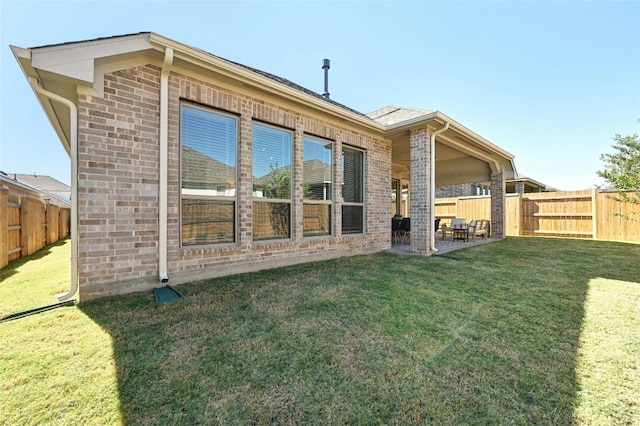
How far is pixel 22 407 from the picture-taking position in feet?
5.76

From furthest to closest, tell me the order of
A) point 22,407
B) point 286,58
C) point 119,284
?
point 286,58
point 119,284
point 22,407

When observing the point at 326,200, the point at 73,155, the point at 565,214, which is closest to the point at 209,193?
the point at 73,155

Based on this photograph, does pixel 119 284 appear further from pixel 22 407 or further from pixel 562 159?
pixel 562 159

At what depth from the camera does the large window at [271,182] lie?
5.27 metres

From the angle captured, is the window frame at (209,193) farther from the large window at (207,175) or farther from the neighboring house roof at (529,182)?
the neighboring house roof at (529,182)

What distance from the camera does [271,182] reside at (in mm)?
5492

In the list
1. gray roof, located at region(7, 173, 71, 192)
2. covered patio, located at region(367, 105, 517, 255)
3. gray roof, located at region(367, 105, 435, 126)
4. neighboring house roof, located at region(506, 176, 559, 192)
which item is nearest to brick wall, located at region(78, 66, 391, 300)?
gray roof, located at region(367, 105, 435, 126)

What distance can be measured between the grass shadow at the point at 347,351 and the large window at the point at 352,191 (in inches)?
107

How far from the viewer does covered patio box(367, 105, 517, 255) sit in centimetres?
712

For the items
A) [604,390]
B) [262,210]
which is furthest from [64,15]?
[604,390]

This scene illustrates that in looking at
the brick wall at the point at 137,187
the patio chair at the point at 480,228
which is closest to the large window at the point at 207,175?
the brick wall at the point at 137,187

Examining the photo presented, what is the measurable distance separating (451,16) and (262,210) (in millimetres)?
8298

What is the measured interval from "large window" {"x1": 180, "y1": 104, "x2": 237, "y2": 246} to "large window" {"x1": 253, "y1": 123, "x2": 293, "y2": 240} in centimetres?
50

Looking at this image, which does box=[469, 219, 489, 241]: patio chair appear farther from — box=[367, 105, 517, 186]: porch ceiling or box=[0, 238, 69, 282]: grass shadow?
box=[0, 238, 69, 282]: grass shadow
